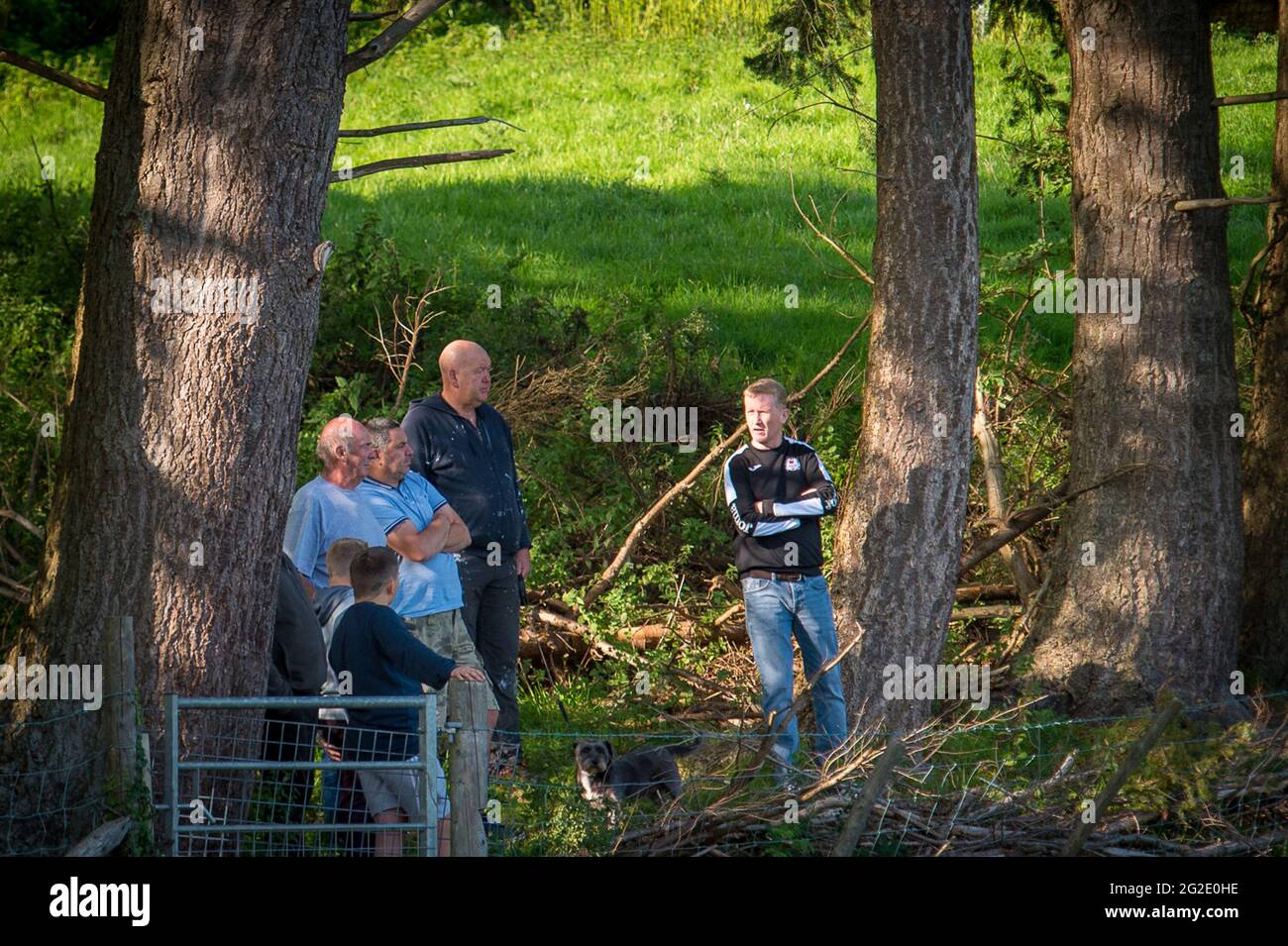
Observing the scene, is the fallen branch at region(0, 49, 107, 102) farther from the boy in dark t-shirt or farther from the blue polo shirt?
the boy in dark t-shirt

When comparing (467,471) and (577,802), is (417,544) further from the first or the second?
(577,802)

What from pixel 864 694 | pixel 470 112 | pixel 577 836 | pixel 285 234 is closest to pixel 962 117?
pixel 864 694

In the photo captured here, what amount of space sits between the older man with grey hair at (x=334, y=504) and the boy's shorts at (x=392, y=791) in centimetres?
150

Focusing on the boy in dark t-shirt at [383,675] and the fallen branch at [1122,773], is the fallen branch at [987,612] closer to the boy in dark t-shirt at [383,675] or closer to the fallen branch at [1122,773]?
the fallen branch at [1122,773]

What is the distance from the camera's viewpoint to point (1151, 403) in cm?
902

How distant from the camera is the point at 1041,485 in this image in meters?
10.9

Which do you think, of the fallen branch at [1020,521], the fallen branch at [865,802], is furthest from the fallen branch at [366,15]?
the fallen branch at [1020,521]

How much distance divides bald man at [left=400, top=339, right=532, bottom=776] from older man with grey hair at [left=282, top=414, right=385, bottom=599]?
0.98m

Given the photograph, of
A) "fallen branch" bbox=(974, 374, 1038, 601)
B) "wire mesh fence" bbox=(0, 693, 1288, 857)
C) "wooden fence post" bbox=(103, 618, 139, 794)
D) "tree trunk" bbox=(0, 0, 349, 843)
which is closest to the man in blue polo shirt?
"wire mesh fence" bbox=(0, 693, 1288, 857)

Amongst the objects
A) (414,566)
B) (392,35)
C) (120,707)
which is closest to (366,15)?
(392,35)

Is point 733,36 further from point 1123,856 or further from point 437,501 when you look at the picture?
point 1123,856

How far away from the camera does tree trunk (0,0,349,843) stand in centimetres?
570

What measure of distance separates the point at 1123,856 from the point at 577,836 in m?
2.10

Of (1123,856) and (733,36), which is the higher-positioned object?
(733,36)
